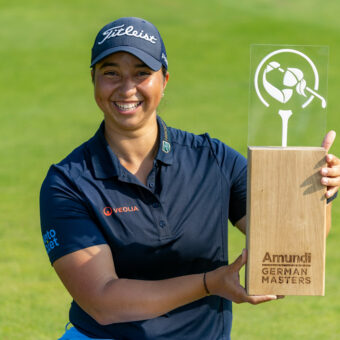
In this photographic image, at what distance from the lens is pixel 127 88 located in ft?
10.3

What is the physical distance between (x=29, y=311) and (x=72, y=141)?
5.22m

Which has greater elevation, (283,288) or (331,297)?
(283,288)

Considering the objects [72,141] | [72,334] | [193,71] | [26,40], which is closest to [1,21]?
[26,40]

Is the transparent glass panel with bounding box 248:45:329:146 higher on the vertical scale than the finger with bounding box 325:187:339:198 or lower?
higher

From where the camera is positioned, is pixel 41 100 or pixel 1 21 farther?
pixel 1 21

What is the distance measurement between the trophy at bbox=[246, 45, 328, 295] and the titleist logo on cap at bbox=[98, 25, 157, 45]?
514mm

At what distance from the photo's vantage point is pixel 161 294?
115 inches

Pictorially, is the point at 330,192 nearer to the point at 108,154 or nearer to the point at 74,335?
the point at 108,154

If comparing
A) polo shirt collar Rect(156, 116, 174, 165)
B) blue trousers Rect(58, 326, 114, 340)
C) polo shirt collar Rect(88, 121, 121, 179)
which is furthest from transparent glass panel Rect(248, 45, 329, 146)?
blue trousers Rect(58, 326, 114, 340)

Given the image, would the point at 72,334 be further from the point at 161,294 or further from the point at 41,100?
the point at 41,100

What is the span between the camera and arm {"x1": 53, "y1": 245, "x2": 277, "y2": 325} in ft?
9.27

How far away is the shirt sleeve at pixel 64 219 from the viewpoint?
3117 mm

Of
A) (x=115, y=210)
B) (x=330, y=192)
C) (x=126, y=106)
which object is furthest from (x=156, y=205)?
(x=330, y=192)

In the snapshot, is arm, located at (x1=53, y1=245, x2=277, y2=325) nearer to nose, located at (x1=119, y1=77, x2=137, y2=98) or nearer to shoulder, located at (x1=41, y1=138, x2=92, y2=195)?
shoulder, located at (x1=41, y1=138, x2=92, y2=195)
